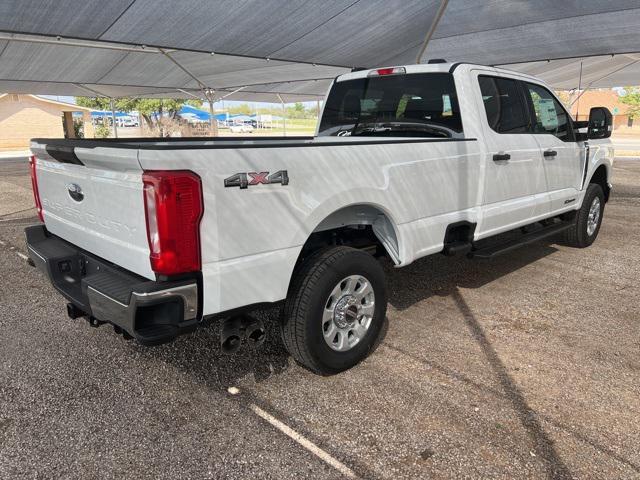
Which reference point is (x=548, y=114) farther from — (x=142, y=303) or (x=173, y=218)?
(x=142, y=303)

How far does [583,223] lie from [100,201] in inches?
224

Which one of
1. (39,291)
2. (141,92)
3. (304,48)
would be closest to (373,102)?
(39,291)

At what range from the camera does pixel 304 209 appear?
8.76 ft

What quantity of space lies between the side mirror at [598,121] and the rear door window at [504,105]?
1194 mm

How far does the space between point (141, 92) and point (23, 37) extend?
11877 millimetres

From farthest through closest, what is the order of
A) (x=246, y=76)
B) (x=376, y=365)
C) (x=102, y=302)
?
(x=246, y=76) → (x=376, y=365) → (x=102, y=302)

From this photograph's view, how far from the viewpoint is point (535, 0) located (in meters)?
8.94

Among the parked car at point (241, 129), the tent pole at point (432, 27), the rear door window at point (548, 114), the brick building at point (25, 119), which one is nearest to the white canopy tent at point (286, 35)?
the tent pole at point (432, 27)

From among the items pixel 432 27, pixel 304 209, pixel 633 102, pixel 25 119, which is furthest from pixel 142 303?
pixel 633 102

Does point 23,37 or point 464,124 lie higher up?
point 23,37

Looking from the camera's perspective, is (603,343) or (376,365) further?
(603,343)

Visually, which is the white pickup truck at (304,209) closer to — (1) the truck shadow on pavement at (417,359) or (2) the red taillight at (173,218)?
(2) the red taillight at (173,218)

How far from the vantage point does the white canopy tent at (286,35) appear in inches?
336

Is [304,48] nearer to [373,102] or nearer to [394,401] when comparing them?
[373,102]
